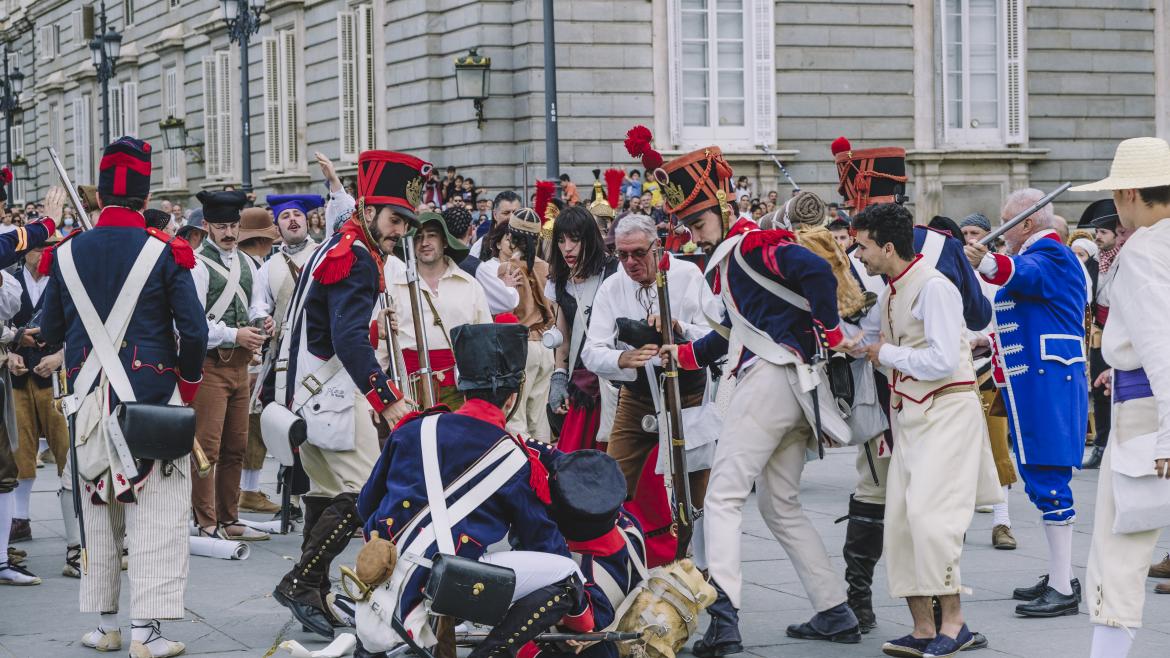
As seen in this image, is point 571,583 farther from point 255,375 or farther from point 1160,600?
point 255,375

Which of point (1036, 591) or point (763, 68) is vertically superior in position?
point (763, 68)

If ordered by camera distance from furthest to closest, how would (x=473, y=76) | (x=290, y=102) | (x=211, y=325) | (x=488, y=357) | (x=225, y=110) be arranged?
(x=225, y=110), (x=290, y=102), (x=473, y=76), (x=211, y=325), (x=488, y=357)

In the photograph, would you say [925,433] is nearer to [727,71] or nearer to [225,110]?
[727,71]

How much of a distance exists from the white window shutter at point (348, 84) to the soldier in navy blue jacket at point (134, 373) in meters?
21.6

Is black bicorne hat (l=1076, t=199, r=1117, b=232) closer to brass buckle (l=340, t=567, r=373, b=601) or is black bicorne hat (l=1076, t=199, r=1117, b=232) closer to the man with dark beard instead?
the man with dark beard

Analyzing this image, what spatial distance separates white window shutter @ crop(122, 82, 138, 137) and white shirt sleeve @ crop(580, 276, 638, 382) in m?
35.5

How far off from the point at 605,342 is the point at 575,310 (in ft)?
3.77

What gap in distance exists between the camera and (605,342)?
7.68 meters

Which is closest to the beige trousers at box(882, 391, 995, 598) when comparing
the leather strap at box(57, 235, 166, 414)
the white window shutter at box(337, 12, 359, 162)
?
the leather strap at box(57, 235, 166, 414)

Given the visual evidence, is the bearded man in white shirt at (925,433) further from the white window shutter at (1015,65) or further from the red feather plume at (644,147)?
the white window shutter at (1015,65)

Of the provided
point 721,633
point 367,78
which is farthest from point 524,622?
point 367,78

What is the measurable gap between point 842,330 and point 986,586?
2009mm

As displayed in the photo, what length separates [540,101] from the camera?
78.4 ft

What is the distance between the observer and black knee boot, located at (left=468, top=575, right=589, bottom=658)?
17.8 feet
